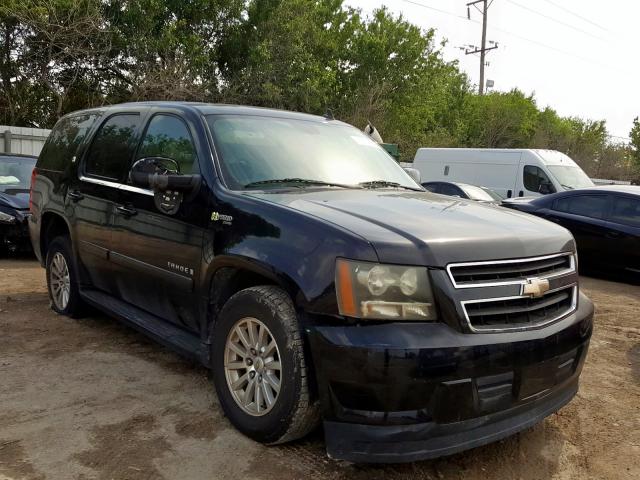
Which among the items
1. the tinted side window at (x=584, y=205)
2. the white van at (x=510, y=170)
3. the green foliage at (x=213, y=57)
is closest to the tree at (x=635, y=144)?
the green foliage at (x=213, y=57)

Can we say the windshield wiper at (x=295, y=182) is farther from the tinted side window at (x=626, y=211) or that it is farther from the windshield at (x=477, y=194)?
the windshield at (x=477, y=194)

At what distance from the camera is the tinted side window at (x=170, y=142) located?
3.80m

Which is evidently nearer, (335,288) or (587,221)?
(335,288)

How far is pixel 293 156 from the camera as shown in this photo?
153 inches

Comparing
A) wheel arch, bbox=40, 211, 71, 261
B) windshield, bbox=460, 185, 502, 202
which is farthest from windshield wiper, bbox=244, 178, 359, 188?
windshield, bbox=460, 185, 502, 202

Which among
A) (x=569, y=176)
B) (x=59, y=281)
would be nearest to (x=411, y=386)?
(x=59, y=281)

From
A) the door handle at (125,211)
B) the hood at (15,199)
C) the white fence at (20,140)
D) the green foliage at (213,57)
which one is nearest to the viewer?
the door handle at (125,211)

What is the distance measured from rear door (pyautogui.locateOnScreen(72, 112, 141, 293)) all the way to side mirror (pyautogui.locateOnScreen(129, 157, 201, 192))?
32.3 inches

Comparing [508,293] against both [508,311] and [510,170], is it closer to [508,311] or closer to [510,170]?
[508,311]

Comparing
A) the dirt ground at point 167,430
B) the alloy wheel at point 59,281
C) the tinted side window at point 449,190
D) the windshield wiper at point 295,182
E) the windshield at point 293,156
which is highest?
the windshield at point 293,156

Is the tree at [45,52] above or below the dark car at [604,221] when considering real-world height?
above

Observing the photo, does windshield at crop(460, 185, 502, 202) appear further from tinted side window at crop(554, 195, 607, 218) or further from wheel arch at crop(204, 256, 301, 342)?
wheel arch at crop(204, 256, 301, 342)

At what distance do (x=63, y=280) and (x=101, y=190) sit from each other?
1.24m

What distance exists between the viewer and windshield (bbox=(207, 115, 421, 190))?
364 centimetres
